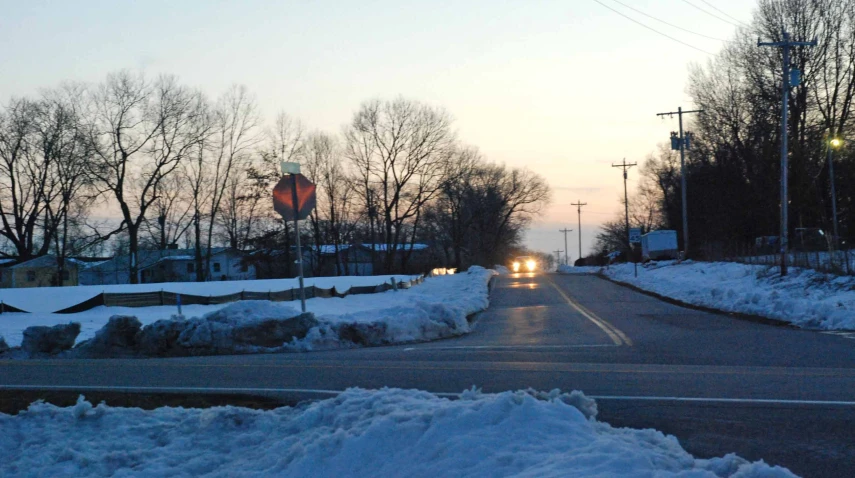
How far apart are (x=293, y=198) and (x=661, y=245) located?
52981mm

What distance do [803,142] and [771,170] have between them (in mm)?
3808

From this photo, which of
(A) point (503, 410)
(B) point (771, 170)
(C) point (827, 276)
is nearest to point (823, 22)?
(B) point (771, 170)

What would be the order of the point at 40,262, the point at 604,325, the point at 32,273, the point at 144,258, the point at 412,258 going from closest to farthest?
the point at 604,325
the point at 40,262
the point at 32,273
the point at 144,258
the point at 412,258

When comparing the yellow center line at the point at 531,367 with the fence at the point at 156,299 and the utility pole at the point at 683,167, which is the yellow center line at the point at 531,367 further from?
the utility pole at the point at 683,167

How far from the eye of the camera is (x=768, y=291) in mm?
28375

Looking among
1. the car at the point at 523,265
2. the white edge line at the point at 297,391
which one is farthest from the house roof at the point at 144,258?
the white edge line at the point at 297,391

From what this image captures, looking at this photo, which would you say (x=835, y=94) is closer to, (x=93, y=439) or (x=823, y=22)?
(x=823, y=22)

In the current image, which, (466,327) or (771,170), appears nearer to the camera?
(466,327)

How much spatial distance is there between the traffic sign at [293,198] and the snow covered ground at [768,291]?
12419mm

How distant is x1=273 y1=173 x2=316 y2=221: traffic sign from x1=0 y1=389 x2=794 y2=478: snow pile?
1005cm

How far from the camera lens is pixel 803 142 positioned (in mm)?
51531

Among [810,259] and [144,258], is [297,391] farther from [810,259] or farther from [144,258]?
[144,258]

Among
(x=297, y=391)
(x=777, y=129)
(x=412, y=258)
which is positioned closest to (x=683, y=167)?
(x=777, y=129)

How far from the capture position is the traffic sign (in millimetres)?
17781
